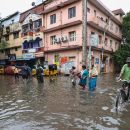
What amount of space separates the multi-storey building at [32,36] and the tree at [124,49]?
11.0 metres

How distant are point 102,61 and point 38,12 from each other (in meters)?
11.7

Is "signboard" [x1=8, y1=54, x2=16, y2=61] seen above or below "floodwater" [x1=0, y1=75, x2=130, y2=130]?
above

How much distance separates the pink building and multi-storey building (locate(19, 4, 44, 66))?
115cm

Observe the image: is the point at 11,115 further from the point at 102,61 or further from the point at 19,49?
the point at 19,49

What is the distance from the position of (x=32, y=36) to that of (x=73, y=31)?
863 centimetres

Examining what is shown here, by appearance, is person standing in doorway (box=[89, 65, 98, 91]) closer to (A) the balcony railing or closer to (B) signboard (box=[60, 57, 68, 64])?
(B) signboard (box=[60, 57, 68, 64])

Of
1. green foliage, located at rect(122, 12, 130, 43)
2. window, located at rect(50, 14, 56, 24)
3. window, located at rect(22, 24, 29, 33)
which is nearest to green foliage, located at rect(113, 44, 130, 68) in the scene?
green foliage, located at rect(122, 12, 130, 43)

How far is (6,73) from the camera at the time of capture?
1358 inches

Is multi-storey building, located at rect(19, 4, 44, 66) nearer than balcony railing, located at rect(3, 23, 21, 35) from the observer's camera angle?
Yes

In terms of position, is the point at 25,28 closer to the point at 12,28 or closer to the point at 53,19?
the point at 12,28

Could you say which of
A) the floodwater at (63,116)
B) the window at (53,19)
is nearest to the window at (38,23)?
the window at (53,19)

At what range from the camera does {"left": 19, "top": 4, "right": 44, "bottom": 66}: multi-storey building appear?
3453cm

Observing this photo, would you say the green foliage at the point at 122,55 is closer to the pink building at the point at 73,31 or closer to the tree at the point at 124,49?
the tree at the point at 124,49

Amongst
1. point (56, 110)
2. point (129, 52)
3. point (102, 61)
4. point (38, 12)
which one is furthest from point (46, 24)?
point (56, 110)
